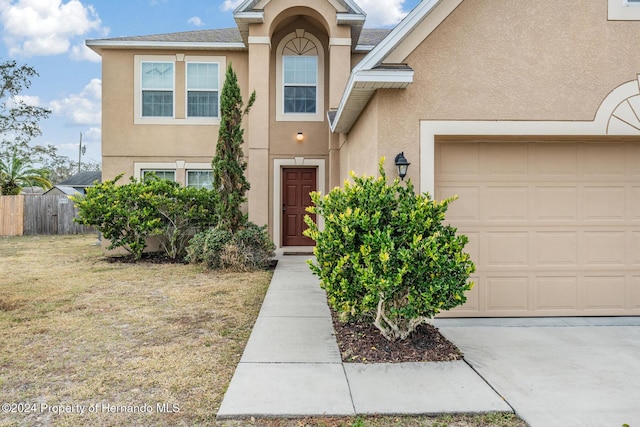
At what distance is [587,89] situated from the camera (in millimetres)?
5121

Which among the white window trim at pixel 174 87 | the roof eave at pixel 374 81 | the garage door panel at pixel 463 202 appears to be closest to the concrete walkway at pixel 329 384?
the garage door panel at pixel 463 202

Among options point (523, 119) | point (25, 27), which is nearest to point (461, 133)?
point (523, 119)

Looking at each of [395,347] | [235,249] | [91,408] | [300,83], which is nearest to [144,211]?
[235,249]

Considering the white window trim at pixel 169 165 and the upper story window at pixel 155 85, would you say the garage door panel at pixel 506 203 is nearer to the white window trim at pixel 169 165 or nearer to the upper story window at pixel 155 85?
the white window trim at pixel 169 165

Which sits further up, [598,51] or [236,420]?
[598,51]

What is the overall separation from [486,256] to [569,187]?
145 cm

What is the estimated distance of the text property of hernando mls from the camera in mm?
3099

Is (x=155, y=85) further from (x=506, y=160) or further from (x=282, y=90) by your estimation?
(x=506, y=160)

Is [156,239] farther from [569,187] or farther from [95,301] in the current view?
[569,187]

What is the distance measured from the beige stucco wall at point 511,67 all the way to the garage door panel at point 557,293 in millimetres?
2111

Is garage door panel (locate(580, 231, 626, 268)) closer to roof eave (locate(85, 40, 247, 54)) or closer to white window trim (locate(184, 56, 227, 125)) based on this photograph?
white window trim (locate(184, 56, 227, 125))

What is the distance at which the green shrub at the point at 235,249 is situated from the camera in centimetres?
891

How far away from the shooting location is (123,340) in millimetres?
4688

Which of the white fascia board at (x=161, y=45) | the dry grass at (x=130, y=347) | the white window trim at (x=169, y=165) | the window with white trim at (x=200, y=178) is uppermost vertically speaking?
the white fascia board at (x=161, y=45)
